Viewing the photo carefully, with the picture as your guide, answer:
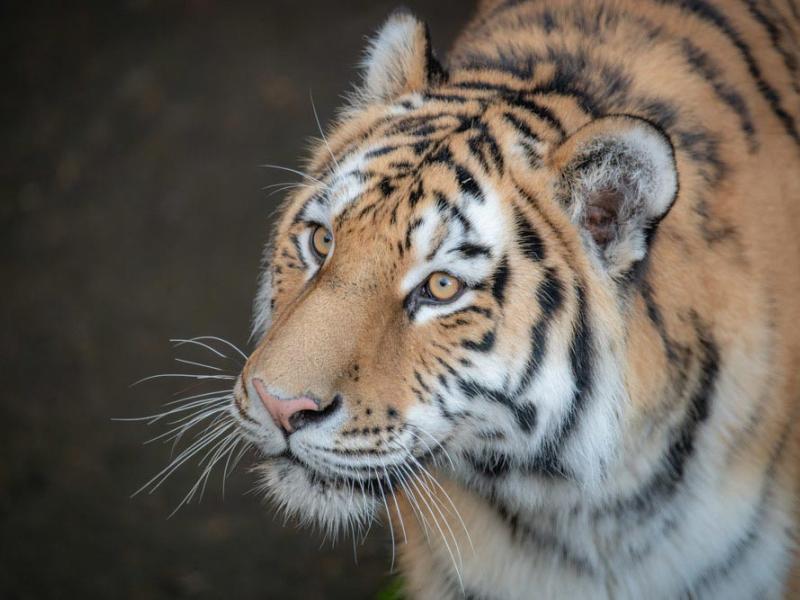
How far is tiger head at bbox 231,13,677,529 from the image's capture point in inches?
58.9

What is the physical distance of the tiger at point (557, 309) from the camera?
5.01 feet

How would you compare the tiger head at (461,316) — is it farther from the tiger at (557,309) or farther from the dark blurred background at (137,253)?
the dark blurred background at (137,253)

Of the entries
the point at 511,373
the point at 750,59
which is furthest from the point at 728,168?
the point at 511,373

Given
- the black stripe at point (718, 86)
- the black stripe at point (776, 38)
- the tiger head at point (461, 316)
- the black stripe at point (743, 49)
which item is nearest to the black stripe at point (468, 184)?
the tiger head at point (461, 316)

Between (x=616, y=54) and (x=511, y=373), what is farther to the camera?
(x=616, y=54)

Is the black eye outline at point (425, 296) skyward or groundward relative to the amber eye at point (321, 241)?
groundward

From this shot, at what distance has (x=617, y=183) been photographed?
1480 millimetres

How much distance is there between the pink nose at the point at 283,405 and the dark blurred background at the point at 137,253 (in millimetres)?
1701

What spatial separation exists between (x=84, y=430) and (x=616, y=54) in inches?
100

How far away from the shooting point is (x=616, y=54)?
174cm

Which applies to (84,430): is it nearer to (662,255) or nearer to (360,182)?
(360,182)

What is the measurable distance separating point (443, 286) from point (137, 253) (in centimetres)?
281

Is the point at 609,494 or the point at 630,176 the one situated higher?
the point at 630,176

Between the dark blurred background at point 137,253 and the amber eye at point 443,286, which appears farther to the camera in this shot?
the dark blurred background at point 137,253
